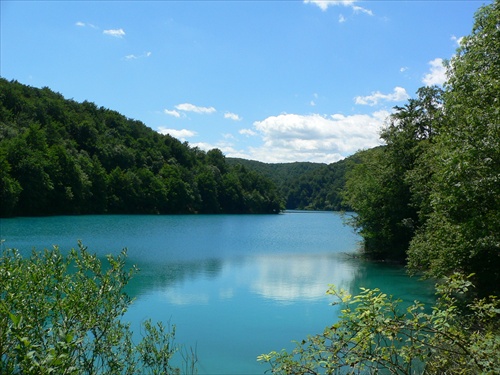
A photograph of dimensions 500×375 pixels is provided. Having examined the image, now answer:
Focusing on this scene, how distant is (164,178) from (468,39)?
8187 centimetres

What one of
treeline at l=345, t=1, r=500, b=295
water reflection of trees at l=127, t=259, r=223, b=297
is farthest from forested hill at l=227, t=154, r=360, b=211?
treeline at l=345, t=1, r=500, b=295

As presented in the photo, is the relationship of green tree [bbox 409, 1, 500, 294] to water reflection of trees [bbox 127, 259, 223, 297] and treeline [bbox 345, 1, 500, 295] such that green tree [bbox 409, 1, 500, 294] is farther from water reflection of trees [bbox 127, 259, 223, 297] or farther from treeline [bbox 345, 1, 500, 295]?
water reflection of trees [bbox 127, 259, 223, 297]

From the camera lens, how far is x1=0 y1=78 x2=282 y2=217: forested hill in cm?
5638

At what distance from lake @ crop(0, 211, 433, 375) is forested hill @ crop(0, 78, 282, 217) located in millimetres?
22917

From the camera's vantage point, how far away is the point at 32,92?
270 feet

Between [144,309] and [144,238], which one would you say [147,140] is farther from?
[144,309]

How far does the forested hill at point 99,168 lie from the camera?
185 feet

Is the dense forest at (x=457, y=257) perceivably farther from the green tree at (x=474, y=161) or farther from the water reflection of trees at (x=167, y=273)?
the water reflection of trees at (x=167, y=273)

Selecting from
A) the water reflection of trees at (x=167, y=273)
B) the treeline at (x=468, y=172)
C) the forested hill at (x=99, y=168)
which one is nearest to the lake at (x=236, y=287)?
the water reflection of trees at (x=167, y=273)

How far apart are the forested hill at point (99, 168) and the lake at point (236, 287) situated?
22.9 metres

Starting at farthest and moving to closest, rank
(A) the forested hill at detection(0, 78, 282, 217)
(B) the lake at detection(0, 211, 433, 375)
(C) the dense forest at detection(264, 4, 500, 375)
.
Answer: (A) the forested hill at detection(0, 78, 282, 217) < (B) the lake at detection(0, 211, 433, 375) < (C) the dense forest at detection(264, 4, 500, 375)

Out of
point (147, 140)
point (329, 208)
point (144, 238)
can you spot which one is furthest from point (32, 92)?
point (329, 208)

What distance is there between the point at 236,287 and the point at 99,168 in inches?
2339

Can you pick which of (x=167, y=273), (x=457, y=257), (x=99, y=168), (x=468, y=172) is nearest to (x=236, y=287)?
(x=167, y=273)
